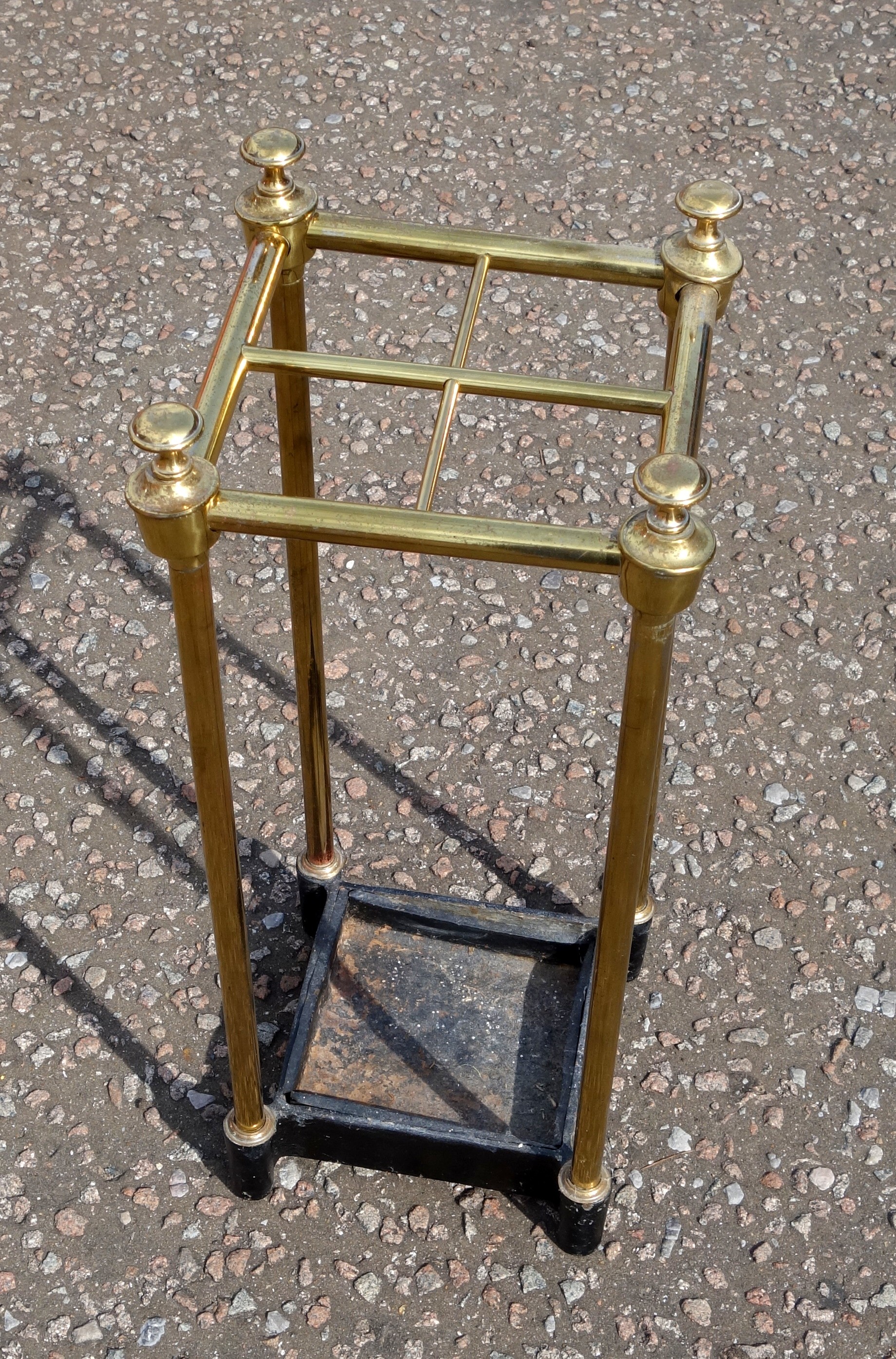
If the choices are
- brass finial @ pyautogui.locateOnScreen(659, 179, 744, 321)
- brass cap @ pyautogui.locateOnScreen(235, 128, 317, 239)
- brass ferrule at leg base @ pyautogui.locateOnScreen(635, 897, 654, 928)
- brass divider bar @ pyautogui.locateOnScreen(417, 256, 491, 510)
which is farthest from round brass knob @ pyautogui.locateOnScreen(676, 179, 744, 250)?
brass ferrule at leg base @ pyautogui.locateOnScreen(635, 897, 654, 928)

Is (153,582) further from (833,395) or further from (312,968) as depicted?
(833,395)

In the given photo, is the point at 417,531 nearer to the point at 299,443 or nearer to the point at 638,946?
the point at 299,443

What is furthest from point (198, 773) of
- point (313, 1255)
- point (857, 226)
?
point (857, 226)

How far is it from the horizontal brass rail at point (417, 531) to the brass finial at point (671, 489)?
0.07 metres

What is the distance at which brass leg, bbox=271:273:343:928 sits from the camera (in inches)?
94.4

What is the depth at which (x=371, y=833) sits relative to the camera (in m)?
3.30

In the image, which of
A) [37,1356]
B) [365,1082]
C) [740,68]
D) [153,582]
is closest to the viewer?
[37,1356]

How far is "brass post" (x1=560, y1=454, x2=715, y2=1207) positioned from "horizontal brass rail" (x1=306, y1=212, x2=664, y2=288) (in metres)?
0.63

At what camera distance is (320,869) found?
301cm

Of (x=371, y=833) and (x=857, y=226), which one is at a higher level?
(x=857, y=226)

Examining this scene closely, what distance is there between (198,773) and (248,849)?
49.2 inches

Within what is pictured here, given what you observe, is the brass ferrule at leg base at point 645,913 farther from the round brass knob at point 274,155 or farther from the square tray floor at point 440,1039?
the round brass knob at point 274,155

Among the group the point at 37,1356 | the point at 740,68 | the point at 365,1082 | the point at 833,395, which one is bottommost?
the point at 37,1356

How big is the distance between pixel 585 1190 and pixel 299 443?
4.51ft
